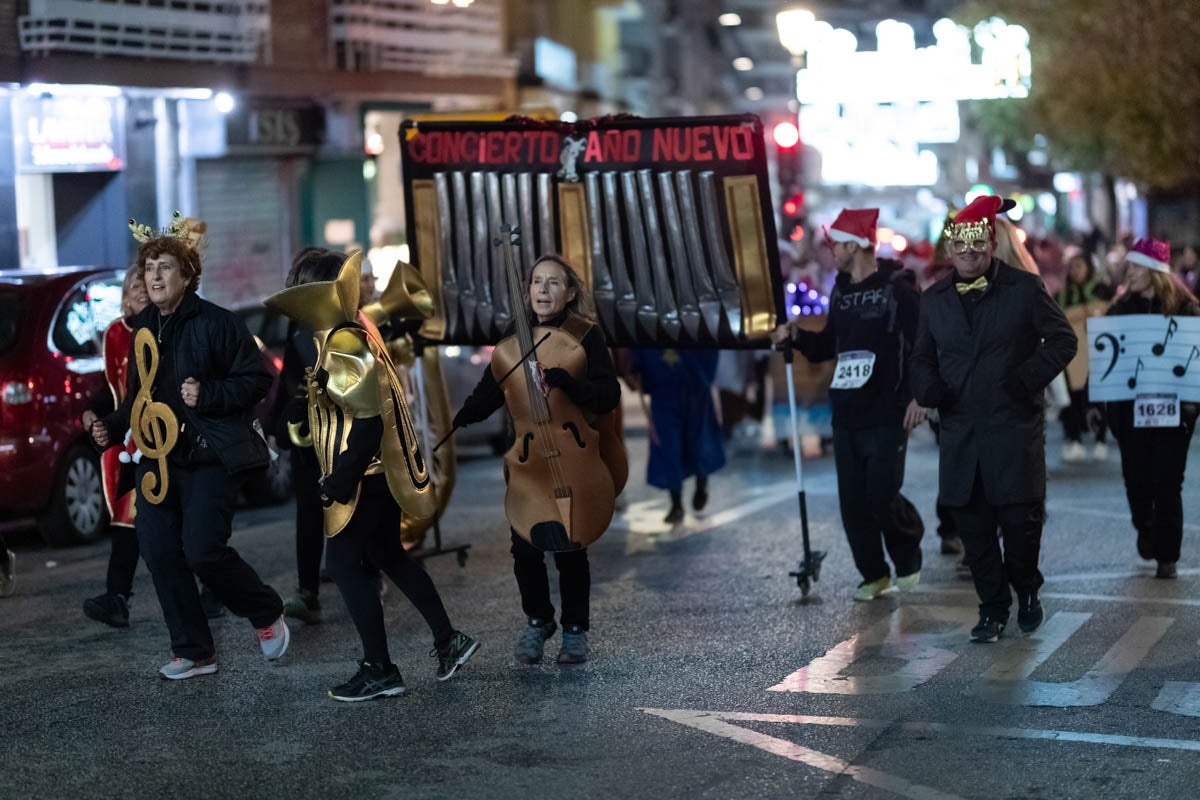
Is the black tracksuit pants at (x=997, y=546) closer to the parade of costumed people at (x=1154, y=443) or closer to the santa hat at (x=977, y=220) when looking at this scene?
the santa hat at (x=977, y=220)

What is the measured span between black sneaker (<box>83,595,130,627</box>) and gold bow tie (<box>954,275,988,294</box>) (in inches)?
161

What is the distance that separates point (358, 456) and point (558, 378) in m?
0.94

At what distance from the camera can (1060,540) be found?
37.2 ft

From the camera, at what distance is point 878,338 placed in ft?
30.3

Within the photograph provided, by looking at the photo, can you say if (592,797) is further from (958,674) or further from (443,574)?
(443,574)

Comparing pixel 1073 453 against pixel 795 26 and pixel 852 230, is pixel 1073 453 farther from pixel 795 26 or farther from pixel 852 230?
pixel 795 26

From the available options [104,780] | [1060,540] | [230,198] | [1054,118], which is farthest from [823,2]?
[104,780]

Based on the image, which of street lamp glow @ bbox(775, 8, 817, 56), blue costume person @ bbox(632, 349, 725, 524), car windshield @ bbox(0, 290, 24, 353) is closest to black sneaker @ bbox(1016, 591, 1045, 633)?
blue costume person @ bbox(632, 349, 725, 524)

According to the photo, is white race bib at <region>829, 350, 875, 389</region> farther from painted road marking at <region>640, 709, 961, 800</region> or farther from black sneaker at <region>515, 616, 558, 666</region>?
painted road marking at <region>640, 709, 961, 800</region>

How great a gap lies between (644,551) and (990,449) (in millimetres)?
3617

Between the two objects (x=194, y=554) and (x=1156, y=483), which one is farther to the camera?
(x=1156, y=483)

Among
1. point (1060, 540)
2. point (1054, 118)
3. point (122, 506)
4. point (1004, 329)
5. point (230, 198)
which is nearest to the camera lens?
point (1004, 329)

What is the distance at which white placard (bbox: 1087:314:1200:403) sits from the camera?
9945 mm

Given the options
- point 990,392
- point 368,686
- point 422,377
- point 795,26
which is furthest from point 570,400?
point 795,26
